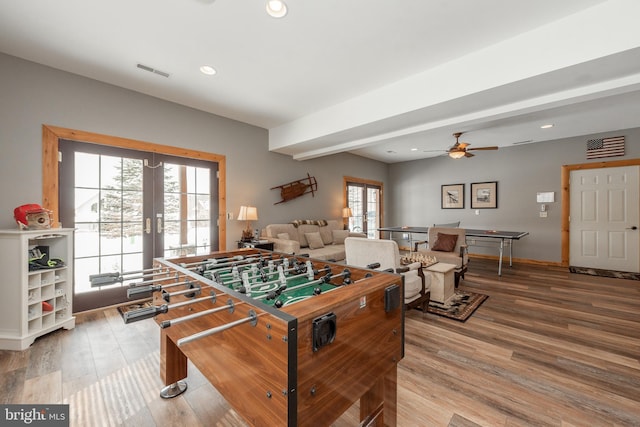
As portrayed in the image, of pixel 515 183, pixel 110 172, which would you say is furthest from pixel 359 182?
pixel 110 172

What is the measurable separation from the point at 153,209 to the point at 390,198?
272 inches

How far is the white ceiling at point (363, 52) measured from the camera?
2.08 m

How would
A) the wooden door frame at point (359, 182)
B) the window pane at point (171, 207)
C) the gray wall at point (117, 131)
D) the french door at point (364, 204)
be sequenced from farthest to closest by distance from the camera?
the french door at point (364, 204)
the wooden door frame at point (359, 182)
the window pane at point (171, 207)
the gray wall at point (117, 131)

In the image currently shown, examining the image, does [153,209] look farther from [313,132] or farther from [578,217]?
[578,217]

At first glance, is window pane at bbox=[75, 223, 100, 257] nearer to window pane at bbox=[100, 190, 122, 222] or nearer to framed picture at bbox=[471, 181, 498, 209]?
window pane at bbox=[100, 190, 122, 222]

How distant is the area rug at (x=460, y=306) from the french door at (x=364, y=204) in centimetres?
373

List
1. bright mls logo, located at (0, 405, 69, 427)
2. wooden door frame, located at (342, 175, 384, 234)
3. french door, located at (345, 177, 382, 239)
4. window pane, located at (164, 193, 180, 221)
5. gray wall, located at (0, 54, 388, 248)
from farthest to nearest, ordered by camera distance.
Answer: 1. french door, located at (345, 177, 382, 239)
2. wooden door frame, located at (342, 175, 384, 234)
3. window pane, located at (164, 193, 180, 221)
4. gray wall, located at (0, 54, 388, 248)
5. bright mls logo, located at (0, 405, 69, 427)

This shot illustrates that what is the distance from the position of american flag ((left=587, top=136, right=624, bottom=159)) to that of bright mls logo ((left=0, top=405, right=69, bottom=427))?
8488 millimetres

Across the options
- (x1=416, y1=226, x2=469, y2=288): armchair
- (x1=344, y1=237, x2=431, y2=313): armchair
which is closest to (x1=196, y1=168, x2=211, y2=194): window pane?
(x1=344, y1=237, x2=431, y2=313): armchair

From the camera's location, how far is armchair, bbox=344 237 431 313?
2.81m

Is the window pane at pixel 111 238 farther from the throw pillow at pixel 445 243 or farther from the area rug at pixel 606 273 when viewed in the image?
the area rug at pixel 606 273

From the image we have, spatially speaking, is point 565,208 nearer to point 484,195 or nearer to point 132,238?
point 484,195

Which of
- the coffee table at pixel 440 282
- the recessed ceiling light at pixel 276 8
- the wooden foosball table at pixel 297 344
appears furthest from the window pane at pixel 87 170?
the coffee table at pixel 440 282

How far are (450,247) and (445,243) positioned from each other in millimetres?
108
